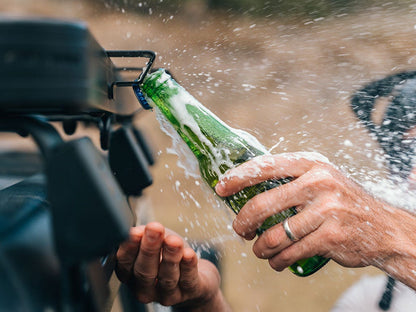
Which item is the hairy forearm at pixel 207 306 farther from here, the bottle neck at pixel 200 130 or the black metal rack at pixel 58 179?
the black metal rack at pixel 58 179

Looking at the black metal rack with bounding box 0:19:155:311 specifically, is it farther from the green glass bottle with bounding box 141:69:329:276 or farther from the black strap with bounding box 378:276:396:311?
the black strap with bounding box 378:276:396:311

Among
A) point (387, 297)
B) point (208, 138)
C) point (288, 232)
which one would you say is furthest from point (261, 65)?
point (288, 232)

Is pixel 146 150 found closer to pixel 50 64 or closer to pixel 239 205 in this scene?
pixel 239 205

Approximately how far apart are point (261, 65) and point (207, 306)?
5.47 metres

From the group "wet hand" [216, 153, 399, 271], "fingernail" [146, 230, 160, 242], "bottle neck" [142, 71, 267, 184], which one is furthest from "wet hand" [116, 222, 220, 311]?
"bottle neck" [142, 71, 267, 184]

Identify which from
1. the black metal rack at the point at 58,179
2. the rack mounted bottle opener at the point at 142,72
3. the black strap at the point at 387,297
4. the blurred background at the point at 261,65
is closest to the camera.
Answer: the black metal rack at the point at 58,179

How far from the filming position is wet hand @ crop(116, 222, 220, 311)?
2.36ft

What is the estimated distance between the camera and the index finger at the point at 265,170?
0.74 metres

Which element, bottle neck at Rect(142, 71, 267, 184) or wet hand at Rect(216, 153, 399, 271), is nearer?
wet hand at Rect(216, 153, 399, 271)

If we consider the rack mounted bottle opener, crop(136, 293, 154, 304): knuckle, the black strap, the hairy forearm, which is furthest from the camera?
the black strap

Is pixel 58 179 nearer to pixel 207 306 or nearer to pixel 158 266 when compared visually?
pixel 158 266

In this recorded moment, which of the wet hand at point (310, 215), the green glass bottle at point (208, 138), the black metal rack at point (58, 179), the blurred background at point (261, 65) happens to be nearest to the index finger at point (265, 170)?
the wet hand at point (310, 215)

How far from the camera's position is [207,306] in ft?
3.22

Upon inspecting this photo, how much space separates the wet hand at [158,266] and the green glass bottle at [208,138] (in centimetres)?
20
